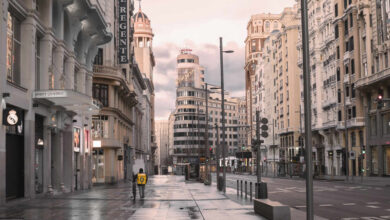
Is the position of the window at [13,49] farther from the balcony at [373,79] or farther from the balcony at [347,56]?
the balcony at [347,56]

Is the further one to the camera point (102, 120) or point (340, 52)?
point (340, 52)

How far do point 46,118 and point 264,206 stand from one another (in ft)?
52.8

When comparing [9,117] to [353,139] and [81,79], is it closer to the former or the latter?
[81,79]

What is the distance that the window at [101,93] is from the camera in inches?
2164

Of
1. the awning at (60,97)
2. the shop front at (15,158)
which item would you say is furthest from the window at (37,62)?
the shop front at (15,158)

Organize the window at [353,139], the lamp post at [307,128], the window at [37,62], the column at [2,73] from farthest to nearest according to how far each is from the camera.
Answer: the window at [353,139] → the window at [37,62] → the column at [2,73] → the lamp post at [307,128]

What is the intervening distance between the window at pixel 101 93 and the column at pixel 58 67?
23290 mm

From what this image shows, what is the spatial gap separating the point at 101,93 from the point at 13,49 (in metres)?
31.3

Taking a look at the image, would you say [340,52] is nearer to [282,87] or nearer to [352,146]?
[352,146]

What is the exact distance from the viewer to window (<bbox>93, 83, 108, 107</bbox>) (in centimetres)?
5497

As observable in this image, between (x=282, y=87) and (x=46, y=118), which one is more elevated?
(x=282, y=87)

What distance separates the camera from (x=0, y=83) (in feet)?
68.9

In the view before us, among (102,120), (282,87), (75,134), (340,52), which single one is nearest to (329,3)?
(340,52)

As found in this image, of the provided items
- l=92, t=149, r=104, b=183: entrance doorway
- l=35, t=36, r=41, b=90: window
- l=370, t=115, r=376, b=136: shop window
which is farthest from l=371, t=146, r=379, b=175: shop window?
l=35, t=36, r=41, b=90: window
